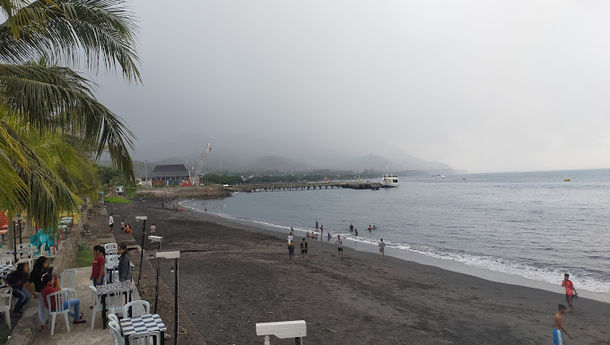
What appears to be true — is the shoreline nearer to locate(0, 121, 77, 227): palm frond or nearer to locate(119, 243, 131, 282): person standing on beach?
locate(119, 243, 131, 282): person standing on beach

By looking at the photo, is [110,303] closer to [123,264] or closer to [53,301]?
[123,264]

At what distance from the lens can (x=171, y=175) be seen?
467ft

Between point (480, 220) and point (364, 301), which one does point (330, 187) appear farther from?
point (364, 301)

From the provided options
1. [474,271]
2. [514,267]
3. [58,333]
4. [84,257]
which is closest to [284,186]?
[514,267]

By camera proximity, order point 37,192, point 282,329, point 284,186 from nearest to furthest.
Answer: point 282,329 < point 37,192 < point 284,186

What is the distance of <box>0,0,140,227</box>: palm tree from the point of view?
14.3 ft

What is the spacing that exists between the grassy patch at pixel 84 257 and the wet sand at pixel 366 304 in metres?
2.81

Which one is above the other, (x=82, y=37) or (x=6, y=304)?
(x=82, y=37)

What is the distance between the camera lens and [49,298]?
6.34 metres

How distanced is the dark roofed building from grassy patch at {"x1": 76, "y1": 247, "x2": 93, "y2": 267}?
127 metres

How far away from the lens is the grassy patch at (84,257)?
1213cm

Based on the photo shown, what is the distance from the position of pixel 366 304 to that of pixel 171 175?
14077 cm

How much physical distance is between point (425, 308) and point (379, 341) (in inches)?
162

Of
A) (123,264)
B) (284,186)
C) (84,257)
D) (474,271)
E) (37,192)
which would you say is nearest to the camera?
(37,192)
